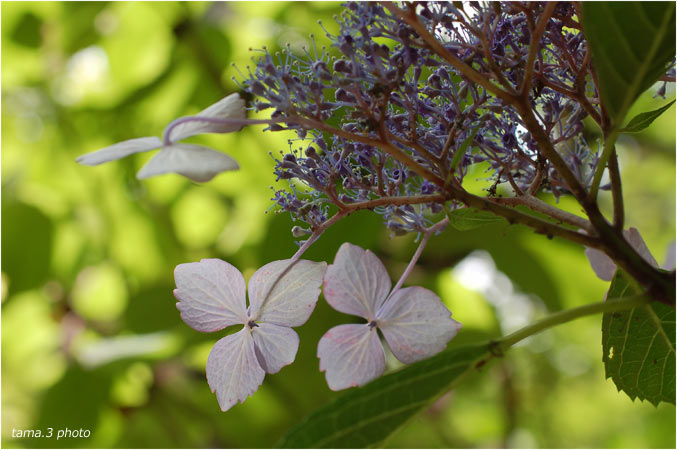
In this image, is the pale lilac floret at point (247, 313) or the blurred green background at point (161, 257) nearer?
the pale lilac floret at point (247, 313)

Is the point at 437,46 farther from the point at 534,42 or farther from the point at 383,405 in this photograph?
the point at 383,405

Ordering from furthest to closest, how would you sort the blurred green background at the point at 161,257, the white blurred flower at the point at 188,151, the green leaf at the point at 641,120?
the blurred green background at the point at 161,257 < the green leaf at the point at 641,120 < the white blurred flower at the point at 188,151

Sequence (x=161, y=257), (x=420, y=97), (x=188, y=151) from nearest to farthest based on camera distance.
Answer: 1. (x=188, y=151)
2. (x=420, y=97)
3. (x=161, y=257)

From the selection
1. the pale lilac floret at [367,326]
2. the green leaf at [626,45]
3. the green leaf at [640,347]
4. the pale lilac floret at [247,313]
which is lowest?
the pale lilac floret at [247,313]

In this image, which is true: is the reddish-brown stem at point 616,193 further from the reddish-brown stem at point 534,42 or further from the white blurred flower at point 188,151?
the white blurred flower at point 188,151

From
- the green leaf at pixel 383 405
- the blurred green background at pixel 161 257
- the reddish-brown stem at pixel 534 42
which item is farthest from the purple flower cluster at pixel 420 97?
the blurred green background at pixel 161 257

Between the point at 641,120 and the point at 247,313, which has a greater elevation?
the point at 641,120

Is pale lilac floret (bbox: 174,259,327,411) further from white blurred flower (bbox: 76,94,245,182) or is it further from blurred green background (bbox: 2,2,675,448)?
blurred green background (bbox: 2,2,675,448)

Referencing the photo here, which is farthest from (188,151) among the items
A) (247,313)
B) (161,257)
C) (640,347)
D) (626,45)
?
(161,257)
